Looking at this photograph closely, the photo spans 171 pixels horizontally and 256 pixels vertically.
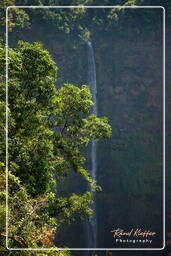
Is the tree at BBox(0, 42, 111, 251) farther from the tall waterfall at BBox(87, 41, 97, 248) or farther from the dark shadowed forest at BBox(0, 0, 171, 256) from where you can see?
the tall waterfall at BBox(87, 41, 97, 248)

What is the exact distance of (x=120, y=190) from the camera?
24.7 meters

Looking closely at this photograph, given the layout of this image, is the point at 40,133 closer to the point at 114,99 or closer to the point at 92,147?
the point at 92,147

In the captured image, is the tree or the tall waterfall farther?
the tall waterfall

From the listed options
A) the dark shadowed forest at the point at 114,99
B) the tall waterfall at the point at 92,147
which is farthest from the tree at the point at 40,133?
the tall waterfall at the point at 92,147

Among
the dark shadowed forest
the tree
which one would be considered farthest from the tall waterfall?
the tree

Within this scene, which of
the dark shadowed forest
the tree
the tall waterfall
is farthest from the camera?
the tall waterfall

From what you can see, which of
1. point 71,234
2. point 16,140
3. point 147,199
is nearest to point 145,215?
point 147,199

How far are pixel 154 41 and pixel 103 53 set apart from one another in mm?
3226

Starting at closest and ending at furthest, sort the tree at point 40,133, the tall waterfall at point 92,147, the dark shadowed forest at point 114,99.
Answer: the tree at point 40,133
the dark shadowed forest at point 114,99
the tall waterfall at point 92,147

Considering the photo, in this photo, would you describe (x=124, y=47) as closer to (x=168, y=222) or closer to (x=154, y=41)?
(x=154, y=41)

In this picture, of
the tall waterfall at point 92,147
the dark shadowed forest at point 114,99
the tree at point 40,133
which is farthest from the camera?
the tall waterfall at point 92,147

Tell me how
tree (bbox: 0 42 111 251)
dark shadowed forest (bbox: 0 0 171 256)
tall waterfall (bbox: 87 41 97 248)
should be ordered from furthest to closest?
tall waterfall (bbox: 87 41 97 248)
dark shadowed forest (bbox: 0 0 171 256)
tree (bbox: 0 42 111 251)

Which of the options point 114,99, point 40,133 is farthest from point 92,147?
point 40,133

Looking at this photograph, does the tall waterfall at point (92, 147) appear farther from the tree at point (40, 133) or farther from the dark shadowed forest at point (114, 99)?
the tree at point (40, 133)
